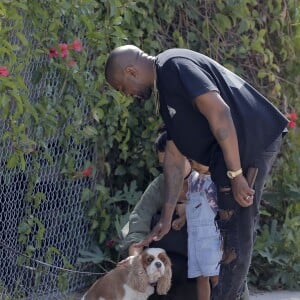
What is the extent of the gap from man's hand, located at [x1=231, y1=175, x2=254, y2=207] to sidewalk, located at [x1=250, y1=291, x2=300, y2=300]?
2.45 metres

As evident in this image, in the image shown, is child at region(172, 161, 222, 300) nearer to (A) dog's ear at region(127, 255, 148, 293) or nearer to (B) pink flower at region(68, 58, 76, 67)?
(A) dog's ear at region(127, 255, 148, 293)

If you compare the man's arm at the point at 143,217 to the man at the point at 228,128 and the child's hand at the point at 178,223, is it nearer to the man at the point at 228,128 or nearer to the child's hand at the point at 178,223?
the child's hand at the point at 178,223

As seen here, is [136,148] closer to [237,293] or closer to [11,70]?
[11,70]

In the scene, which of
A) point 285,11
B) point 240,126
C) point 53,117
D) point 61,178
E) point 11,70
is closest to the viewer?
point 240,126

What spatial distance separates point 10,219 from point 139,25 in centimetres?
165

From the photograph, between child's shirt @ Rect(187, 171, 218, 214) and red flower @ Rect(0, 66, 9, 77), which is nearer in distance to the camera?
red flower @ Rect(0, 66, 9, 77)

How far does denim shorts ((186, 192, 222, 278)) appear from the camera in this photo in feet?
17.7

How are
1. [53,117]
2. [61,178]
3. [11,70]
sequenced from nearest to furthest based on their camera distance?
[11,70], [53,117], [61,178]

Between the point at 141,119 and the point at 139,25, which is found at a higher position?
the point at 139,25

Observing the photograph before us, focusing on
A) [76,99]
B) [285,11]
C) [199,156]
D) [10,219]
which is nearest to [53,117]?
[76,99]

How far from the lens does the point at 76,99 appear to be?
20.4 ft

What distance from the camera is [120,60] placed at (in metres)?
4.69

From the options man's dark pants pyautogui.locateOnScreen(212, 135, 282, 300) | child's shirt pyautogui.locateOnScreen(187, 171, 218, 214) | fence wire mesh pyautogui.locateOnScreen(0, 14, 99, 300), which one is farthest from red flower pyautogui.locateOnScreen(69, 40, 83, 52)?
man's dark pants pyautogui.locateOnScreen(212, 135, 282, 300)

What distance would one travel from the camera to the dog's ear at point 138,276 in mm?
5328
